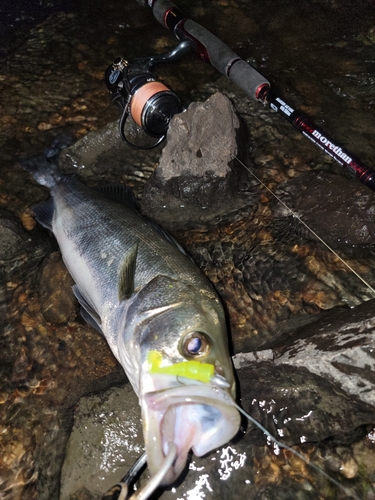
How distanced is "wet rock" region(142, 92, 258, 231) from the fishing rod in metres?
0.45

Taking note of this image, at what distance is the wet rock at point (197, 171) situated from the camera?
4.31m

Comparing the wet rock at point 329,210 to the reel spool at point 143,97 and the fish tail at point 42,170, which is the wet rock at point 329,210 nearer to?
the reel spool at point 143,97

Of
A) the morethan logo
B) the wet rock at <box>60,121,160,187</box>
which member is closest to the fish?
the wet rock at <box>60,121,160,187</box>

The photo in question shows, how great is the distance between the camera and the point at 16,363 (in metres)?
3.77

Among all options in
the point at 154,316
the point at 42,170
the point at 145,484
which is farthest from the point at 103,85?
the point at 145,484

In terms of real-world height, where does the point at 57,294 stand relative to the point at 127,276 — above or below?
below

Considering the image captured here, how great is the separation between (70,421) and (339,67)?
529cm

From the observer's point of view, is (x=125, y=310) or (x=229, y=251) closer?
(x=125, y=310)

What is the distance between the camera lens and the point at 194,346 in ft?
8.51

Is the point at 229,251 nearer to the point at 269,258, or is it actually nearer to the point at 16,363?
the point at 269,258

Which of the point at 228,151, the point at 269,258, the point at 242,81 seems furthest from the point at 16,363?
the point at 242,81

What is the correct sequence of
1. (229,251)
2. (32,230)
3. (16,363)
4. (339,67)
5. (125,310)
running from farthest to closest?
(339,67) < (32,230) < (229,251) < (16,363) < (125,310)

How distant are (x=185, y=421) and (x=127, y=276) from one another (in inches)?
41.7

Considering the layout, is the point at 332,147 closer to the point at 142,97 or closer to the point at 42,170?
the point at 142,97
